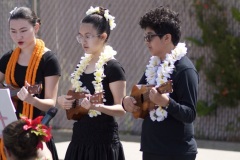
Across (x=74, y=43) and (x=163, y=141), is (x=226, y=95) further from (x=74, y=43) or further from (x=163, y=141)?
(x=163, y=141)

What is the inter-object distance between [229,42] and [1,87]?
4.18m

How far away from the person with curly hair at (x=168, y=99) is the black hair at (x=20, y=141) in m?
0.92

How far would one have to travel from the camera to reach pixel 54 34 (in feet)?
34.0

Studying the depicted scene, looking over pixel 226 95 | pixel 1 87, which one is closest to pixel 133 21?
pixel 226 95

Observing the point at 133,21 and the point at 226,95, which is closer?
the point at 226,95

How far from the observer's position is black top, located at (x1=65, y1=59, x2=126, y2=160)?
5.17 m

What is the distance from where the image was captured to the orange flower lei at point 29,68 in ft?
17.3

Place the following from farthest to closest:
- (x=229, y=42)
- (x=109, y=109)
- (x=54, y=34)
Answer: (x=54, y=34) → (x=229, y=42) → (x=109, y=109)

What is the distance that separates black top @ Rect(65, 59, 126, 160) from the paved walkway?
2976 mm

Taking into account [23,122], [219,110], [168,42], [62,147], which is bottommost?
[62,147]

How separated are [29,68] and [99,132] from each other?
72 cm

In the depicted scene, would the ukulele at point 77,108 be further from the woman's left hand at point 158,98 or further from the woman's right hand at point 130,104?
the woman's left hand at point 158,98

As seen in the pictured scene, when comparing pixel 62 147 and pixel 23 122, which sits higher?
pixel 23 122

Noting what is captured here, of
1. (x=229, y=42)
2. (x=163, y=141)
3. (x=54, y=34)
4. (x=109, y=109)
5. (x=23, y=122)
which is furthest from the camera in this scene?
(x=54, y=34)
